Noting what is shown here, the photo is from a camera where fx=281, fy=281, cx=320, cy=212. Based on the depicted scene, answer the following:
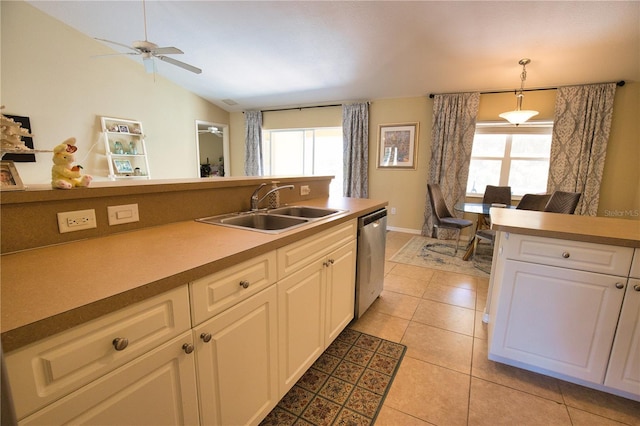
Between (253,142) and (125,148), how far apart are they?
7.65 ft

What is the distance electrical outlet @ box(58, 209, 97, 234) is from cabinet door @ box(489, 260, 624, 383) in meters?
2.04

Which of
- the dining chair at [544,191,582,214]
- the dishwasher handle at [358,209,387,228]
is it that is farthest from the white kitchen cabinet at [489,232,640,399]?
the dining chair at [544,191,582,214]

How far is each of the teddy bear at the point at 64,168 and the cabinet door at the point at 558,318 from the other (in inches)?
82.5

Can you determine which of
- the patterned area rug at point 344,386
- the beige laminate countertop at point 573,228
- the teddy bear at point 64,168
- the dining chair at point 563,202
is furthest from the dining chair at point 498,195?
the teddy bear at point 64,168

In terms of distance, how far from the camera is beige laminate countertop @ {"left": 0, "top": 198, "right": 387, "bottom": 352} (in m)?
0.60

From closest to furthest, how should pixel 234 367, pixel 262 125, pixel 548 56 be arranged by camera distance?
pixel 234 367, pixel 548 56, pixel 262 125

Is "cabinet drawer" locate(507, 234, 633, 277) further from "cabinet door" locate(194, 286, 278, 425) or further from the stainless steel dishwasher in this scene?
"cabinet door" locate(194, 286, 278, 425)

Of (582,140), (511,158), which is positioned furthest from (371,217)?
(582,140)

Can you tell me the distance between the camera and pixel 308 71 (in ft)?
13.8

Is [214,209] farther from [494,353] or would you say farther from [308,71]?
[308,71]

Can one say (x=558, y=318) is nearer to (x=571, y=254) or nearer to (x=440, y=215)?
(x=571, y=254)

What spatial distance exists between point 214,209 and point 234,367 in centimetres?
93

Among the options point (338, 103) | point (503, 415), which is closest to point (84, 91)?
point (338, 103)

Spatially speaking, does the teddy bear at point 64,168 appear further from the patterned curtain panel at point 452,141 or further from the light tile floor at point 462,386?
the patterned curtain panel at point 452,141
